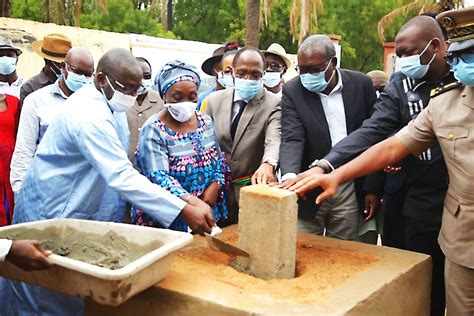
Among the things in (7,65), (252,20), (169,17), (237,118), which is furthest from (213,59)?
(169,17)

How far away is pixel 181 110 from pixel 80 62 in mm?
1435

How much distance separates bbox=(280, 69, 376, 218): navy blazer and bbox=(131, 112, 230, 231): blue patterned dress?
49cm

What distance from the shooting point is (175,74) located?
3305 millimetres

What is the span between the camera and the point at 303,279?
2660mm

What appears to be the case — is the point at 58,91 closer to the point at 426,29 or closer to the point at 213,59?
the point at 213,59

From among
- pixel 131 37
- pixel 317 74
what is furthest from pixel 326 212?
pixel 131 37

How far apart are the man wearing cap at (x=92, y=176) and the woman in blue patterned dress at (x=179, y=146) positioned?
17 centimetres

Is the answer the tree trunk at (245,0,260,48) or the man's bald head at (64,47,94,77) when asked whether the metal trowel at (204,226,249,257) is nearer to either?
the man's bald head at (64,47,94,77)

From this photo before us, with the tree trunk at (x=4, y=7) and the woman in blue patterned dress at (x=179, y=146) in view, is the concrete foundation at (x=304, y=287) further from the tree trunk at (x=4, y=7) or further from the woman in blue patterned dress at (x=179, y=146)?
the tree trunk at (x=4, y=7)

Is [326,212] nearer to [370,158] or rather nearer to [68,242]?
[370,158]

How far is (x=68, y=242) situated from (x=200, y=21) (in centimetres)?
2462

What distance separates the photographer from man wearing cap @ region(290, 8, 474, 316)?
2707 mm

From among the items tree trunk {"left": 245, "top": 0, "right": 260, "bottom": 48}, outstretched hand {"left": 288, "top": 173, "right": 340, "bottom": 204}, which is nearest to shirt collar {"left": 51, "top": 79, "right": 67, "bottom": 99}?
outstretched hand {"left": 288, "top": 173, "right": 340, "bottom": 204}

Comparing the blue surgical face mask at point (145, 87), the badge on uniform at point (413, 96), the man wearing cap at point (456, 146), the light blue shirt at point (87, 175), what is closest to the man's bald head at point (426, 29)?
the badge on uniform at point (413, 96)
